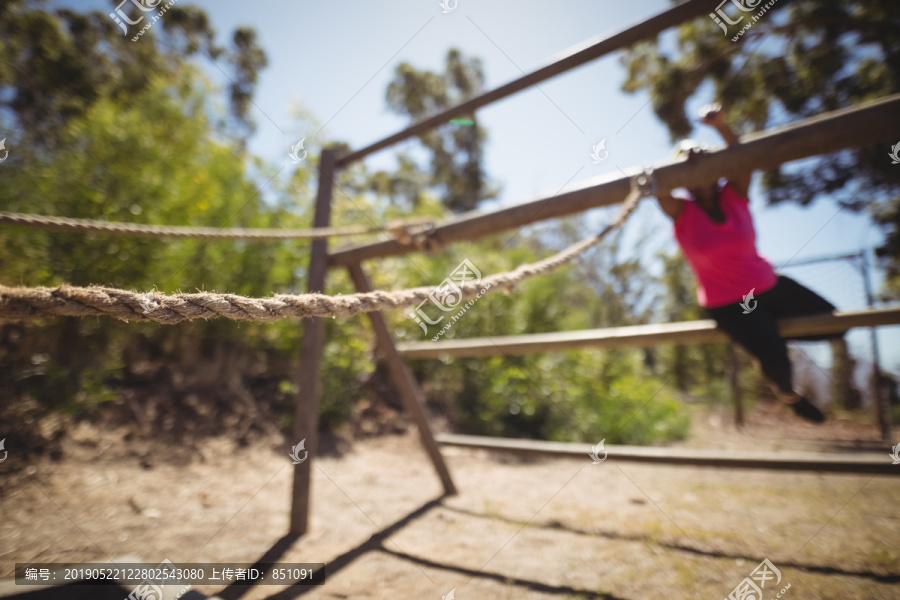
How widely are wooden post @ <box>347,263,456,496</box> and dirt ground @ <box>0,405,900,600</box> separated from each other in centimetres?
20

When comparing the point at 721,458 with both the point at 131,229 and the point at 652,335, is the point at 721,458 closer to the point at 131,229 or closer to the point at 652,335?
the point at 652,335

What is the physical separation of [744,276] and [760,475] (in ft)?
7.74

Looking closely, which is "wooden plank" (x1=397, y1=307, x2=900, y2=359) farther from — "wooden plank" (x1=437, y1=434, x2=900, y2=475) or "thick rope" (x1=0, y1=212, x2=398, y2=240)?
"thick rope" (x1=0, y1=212, x2=398, y2=240)

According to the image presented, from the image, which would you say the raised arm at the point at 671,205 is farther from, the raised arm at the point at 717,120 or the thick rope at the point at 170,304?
the thick rope at the point at 170,304

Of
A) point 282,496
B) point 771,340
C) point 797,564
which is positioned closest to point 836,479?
point 797,564

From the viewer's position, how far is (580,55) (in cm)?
171

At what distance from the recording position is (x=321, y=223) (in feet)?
7.31

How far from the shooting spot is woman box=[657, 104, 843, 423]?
64.7 inches

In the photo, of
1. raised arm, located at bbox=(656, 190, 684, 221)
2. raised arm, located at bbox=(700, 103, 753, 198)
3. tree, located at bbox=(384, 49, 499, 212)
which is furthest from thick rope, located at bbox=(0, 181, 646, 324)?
tree, located at bbox=(384, 49, 499, 212)

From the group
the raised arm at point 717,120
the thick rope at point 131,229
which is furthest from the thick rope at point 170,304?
the raised arm at point 717,120

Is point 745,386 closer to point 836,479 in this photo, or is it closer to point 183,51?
point 836,479

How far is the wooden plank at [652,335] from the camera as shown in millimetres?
1424

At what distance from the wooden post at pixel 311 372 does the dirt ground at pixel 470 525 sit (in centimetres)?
19

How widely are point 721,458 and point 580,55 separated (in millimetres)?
2144
